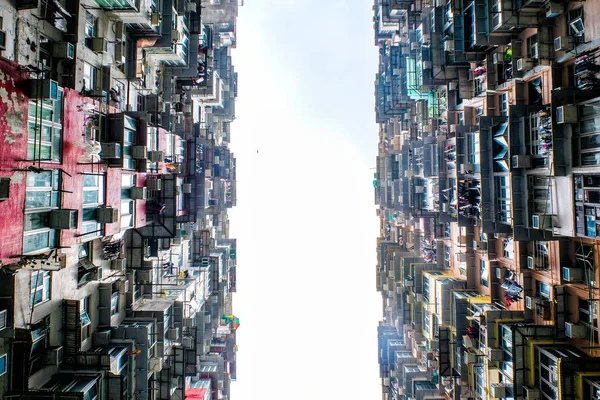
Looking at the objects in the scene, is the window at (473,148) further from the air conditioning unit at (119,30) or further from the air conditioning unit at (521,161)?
the air conditioning unit at (119,30)

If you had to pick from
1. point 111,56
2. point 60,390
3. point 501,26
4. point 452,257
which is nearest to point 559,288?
point 452,257

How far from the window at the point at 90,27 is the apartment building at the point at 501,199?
86.7 feet

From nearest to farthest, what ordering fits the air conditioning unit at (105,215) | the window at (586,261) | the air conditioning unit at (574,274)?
the window at (586,261)
the air conditioning unit at (574,274)
the air conditioning unit at (105,215)

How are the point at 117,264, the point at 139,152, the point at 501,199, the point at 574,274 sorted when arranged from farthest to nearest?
the point at 501,199, the point at 117,264, the point at 139,152, the point at 574,274

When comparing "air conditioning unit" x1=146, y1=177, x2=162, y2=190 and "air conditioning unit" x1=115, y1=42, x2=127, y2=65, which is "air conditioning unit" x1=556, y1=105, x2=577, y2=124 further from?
"air conditioning unit" x1=115, y1=42, x2=127, y2=65

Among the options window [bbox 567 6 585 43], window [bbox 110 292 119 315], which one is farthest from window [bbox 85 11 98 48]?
window [bbox 567 6 585 43]

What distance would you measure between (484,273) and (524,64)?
16.8 m

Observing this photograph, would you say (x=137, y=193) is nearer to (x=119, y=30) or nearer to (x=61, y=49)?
(x=61, y=49)

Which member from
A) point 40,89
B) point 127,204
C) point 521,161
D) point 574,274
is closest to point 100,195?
point 127,204

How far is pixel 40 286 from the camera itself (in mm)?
17391

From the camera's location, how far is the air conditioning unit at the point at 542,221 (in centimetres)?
1955

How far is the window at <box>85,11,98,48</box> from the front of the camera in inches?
833

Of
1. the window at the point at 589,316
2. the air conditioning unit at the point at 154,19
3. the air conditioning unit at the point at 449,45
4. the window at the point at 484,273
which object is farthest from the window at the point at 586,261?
the air conditioning unit at the point at 154,19

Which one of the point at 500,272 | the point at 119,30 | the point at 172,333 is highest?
the point at 119,30
